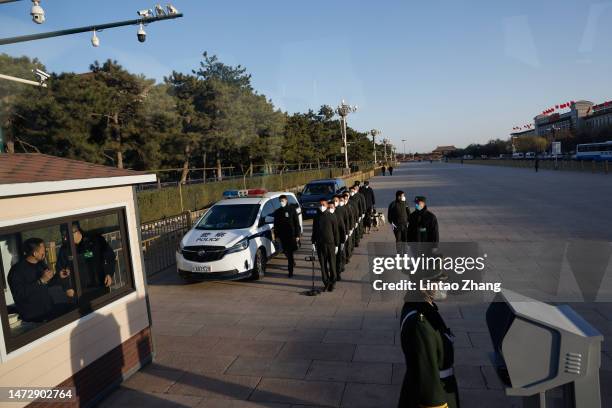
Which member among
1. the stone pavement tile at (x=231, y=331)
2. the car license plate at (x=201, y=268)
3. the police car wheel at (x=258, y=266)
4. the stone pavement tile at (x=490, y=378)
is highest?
the car license plate at (x=201, y=268)

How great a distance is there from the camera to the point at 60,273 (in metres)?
5.04

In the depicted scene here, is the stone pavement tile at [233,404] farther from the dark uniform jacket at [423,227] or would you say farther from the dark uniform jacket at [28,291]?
the dark uniform jacket at [423,227]

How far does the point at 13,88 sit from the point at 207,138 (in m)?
13.4

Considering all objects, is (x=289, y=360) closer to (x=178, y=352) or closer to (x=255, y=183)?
(x=178, y=352)

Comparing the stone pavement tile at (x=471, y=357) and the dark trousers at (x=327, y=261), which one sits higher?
the dark trousers at (x=327, y=261)

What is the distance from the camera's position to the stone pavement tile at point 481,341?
6021 mm

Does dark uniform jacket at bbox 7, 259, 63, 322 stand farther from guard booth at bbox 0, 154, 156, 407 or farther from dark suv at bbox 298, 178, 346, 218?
dark suv at bbox 298, 178, 346, 218

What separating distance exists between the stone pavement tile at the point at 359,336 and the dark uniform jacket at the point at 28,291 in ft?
11.9

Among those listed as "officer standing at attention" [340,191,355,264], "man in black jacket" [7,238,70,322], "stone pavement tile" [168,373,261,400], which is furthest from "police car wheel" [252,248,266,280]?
"man in black jacket" [7,238,70,322]

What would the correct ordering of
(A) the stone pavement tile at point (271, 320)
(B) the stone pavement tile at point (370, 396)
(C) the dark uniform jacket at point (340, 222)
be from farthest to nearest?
1. (C) the dark uniform jacket at point (340, 222)
2. (A) the stone pavement tile at point (271, 320)
3. (B) the stone pavement tile at point (370, 396)

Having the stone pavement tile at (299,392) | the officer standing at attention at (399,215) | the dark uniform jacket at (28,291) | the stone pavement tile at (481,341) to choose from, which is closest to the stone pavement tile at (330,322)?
the stone pavement tile at (481,341)

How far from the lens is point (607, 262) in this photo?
1010cm

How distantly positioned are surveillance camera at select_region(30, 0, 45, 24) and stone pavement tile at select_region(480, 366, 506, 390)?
400 inches

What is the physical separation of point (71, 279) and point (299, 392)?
2829 millimetres
